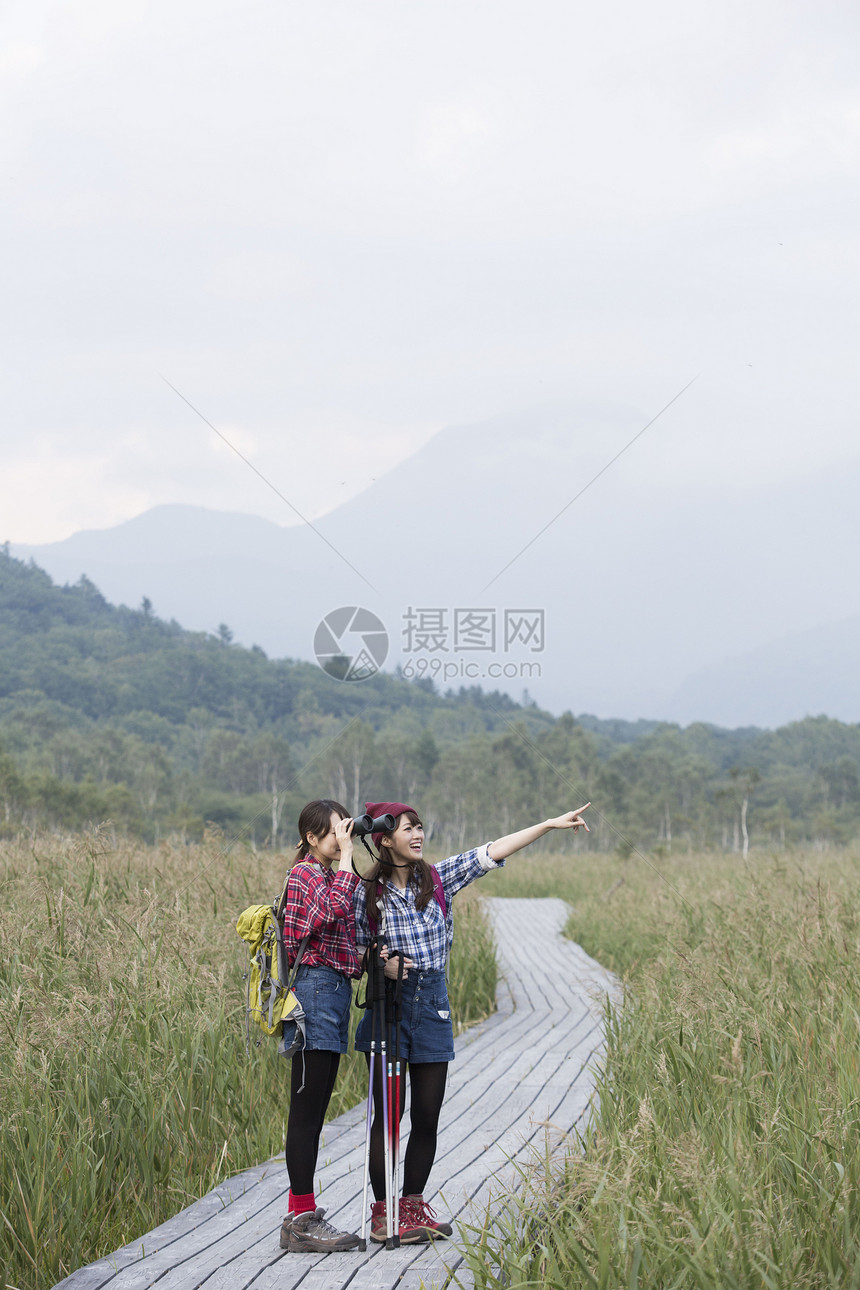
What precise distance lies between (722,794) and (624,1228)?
132ft

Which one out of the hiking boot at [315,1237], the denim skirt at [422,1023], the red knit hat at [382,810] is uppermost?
the red knit hat at [382,810]

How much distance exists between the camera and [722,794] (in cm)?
4097

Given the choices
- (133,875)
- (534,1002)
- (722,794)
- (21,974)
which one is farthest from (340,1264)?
(722,794)

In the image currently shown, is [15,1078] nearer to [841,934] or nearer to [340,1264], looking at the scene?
[340,1264]

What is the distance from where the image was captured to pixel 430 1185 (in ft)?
12.9

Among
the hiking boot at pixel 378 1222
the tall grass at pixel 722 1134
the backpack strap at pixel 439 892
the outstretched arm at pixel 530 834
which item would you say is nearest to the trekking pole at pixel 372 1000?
the hiking boot at pixel 378 1222

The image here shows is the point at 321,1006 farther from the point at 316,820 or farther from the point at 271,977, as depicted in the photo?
the point at 316,820

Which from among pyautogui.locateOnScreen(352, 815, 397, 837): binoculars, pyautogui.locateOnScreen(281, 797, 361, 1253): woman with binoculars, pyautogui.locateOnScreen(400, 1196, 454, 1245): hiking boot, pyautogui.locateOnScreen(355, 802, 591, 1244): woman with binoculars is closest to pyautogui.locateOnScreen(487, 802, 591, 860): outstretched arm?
pyautogui.locateOnScreen(355, 802, 591, 1244): woman with binoculars

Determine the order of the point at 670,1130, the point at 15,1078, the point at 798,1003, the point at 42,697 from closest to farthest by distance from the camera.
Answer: the point at 670,1130 → the point at 15,1078 → the point at 798,1003 → the point at 42,697

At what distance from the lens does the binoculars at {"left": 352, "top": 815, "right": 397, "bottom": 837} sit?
10.7 ft

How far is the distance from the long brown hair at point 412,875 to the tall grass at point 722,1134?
860mm

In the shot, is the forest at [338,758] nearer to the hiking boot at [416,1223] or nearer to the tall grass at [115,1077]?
the tall grass at [115,1077]

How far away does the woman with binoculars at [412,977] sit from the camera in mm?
3389

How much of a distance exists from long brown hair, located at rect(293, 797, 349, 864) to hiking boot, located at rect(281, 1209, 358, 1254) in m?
1.10
